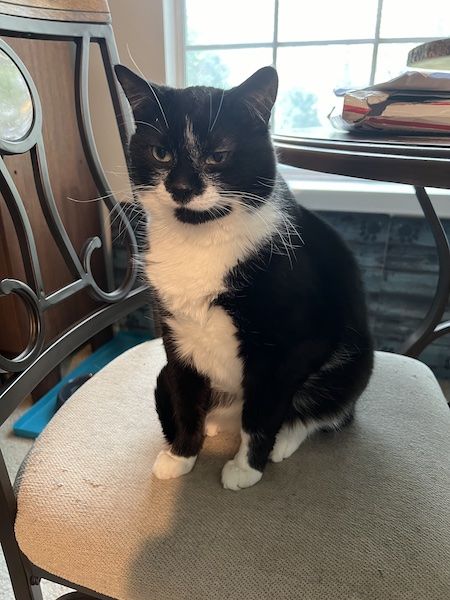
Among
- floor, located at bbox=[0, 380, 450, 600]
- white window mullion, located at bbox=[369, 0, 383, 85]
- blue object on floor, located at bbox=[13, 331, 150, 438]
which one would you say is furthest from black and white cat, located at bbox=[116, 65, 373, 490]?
white window mullion, located at bbox=[369, 0, 383, 85]

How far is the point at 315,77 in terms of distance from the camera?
1.61 m

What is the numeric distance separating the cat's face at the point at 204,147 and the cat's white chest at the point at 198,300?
0.17 feet

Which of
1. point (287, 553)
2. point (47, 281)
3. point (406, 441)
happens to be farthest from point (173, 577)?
point (47, 281)

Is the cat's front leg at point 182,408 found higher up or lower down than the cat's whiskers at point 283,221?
lower down

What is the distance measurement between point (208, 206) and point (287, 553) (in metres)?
0.42

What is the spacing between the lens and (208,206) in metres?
0.65

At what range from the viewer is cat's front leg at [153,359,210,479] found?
2.35 ft

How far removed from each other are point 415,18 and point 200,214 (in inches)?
47.6

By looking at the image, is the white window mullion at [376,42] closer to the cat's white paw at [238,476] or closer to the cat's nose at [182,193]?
the cat's nose at [182,193]

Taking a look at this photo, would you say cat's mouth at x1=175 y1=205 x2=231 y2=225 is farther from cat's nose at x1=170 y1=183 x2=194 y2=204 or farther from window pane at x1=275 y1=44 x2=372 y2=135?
window pane at x1=275 y1=44 x2=372 y2=135

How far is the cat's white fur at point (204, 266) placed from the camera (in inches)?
26.6

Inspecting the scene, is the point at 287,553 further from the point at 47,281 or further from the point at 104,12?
the point at 47,281

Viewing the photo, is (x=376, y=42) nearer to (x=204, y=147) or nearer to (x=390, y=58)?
(x=390, y=58)

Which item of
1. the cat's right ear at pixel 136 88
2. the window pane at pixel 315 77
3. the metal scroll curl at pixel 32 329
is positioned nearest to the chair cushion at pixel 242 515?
the metal scroll curl at pixel 32 329
